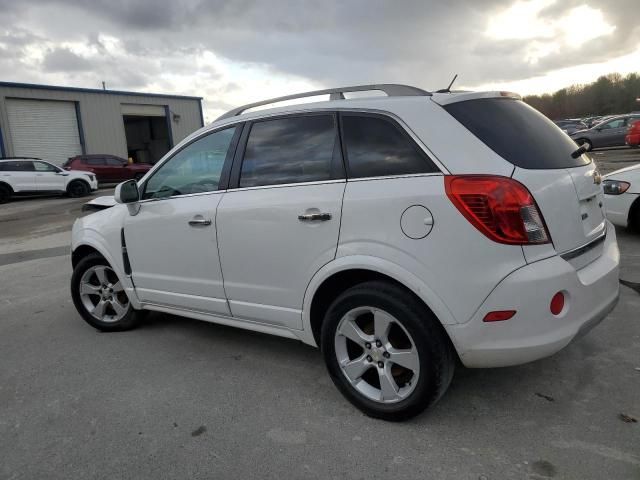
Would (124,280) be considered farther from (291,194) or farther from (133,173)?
(133,173)

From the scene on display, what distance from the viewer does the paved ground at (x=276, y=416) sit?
2.46m

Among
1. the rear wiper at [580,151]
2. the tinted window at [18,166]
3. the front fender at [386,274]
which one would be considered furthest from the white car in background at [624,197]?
the tinted window at [18,166]

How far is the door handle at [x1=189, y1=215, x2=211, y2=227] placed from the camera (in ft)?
11.4

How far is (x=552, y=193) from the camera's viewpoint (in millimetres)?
2539

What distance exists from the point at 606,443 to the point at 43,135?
30.0m

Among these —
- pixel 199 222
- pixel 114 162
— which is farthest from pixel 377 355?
pixel 114 162

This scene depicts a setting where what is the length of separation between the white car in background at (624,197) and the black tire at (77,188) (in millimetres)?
19100

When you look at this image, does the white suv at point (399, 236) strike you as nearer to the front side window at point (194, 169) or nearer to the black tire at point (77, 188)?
the front side window at point (194, 169)

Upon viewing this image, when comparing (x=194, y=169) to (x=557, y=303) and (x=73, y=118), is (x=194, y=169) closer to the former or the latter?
(x=557, y=303)

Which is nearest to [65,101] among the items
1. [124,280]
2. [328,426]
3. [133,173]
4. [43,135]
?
[43,135]

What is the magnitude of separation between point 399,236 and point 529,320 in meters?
0.74

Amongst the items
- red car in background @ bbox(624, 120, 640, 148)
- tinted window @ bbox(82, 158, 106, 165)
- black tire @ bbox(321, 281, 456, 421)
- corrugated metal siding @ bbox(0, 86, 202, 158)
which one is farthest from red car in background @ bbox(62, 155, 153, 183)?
black tire @ bbox(321, 281, 456, 421)

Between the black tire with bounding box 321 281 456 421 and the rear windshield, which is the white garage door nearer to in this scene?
the black tire with bounding box 321 281 456 421

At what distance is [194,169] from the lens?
149 inches
